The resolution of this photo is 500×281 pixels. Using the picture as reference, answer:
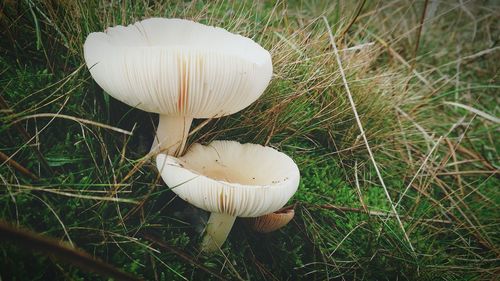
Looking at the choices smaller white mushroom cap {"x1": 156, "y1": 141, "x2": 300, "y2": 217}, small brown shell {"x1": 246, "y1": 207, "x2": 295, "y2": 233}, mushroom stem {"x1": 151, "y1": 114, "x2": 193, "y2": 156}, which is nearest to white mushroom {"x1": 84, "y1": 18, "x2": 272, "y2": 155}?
mushroom stem {"x1": 151, "y1": 114, "x2": 193, "y2": 156}

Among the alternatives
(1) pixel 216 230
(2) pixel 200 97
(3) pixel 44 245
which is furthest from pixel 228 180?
(3) pixel 44 245

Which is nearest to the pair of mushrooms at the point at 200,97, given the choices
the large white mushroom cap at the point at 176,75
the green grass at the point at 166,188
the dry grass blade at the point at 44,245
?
the large white mushroom cap at the point at 176,75

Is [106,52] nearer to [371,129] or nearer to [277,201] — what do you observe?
[277,201]

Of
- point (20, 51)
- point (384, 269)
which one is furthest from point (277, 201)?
point (20, 51)

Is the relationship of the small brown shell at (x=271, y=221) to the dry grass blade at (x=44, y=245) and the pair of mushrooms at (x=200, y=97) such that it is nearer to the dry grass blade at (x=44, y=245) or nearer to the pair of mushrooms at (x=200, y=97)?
the pair of mushrooms at (x=200, y=97)

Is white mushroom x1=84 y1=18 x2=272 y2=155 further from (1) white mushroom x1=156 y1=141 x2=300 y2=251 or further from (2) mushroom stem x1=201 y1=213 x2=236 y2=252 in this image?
(2) mushroom stem x1=201 y1=213 x2=236 y2=252

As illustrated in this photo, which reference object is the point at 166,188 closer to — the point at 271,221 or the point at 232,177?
the point at 232,177
